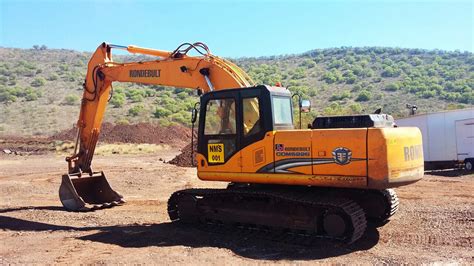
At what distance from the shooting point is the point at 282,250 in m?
7.93

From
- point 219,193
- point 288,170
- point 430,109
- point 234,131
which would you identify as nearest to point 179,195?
point 219,193

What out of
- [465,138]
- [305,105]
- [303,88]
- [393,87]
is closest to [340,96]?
[303,88]

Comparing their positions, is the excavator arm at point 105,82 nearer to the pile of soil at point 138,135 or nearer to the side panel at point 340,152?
the side panel at point 340,152

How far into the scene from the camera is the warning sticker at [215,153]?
9.19 metres

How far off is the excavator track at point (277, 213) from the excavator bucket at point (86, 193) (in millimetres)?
3108

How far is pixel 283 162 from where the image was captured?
8.45 metres

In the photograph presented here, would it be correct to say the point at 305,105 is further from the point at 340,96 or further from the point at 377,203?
the point at 340,96

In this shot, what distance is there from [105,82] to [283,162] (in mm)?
5994

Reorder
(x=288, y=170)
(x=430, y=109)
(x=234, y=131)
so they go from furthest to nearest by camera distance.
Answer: (x=430, y=109) → (x=234, y=131) → (x=288, y=170)

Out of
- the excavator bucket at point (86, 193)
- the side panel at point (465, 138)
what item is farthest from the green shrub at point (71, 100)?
the excavator bucket at point (86, 193)

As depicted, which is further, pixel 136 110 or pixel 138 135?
pixel 136 110

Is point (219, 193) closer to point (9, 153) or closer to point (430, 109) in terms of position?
point (9, 153)

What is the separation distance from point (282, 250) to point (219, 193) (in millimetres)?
1930

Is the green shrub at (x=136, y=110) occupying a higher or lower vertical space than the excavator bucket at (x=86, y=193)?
higher
